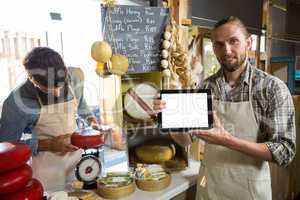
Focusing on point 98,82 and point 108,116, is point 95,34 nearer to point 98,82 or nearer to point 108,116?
point 98,82

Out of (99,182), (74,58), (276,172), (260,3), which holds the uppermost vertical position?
(260,3)

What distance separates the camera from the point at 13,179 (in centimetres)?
92

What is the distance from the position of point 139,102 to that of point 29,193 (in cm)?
90

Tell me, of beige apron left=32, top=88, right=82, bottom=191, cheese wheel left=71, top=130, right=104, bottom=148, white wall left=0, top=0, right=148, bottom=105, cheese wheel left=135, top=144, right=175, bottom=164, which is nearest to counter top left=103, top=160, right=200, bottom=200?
cheese wheel left=135, top=144, right=175, bottom=164

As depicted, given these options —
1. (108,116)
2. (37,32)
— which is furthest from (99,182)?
(37,32)

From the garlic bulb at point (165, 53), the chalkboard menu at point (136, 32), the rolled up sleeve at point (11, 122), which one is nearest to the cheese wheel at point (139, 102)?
the chalkboard menu at point (136, 32)

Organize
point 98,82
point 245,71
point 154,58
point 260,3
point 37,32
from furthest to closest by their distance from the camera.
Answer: point 260,3, point 154,58, point 98,82, point 37,32, point 245,71

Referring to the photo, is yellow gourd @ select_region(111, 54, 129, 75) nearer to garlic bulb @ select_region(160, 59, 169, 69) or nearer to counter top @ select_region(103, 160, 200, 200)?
garlic bulb @ select_region(160, 59, 169, 69)

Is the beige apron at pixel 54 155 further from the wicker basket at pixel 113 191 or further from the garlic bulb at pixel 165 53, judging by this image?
the garlic bulb at pixel 165 53

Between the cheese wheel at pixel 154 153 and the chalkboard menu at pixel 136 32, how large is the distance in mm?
519

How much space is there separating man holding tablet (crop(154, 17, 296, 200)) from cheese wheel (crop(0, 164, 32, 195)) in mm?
615

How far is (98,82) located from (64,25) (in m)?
0.40

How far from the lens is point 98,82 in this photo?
175 cm

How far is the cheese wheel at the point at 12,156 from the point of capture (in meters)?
0.90
